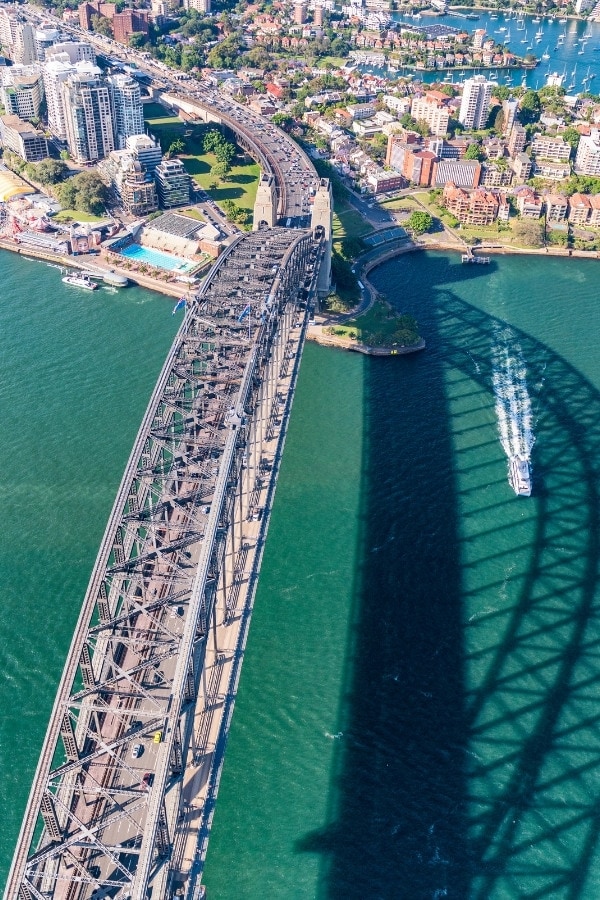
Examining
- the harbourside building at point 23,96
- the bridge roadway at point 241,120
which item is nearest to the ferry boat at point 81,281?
Answer: the bridge roadway at point 241,120

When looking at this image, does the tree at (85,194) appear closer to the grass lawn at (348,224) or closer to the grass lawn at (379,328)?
the grass lawn at (348,224)

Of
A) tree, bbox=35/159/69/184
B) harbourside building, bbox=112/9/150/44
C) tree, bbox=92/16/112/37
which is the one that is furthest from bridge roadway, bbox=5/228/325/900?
tree, bbox=92/16/112/37

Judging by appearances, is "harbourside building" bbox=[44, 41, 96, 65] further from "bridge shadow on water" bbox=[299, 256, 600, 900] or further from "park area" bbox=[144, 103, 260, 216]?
"bridge shadow on water" bbox=[299, 256, 600, 900]

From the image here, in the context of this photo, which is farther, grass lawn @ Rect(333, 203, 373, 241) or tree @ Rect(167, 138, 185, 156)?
tree @ Rect(167, 138, 185, 156)

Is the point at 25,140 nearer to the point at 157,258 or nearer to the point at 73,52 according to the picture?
the point at 73,52

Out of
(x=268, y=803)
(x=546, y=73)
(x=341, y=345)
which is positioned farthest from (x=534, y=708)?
(x=546, y=73)
